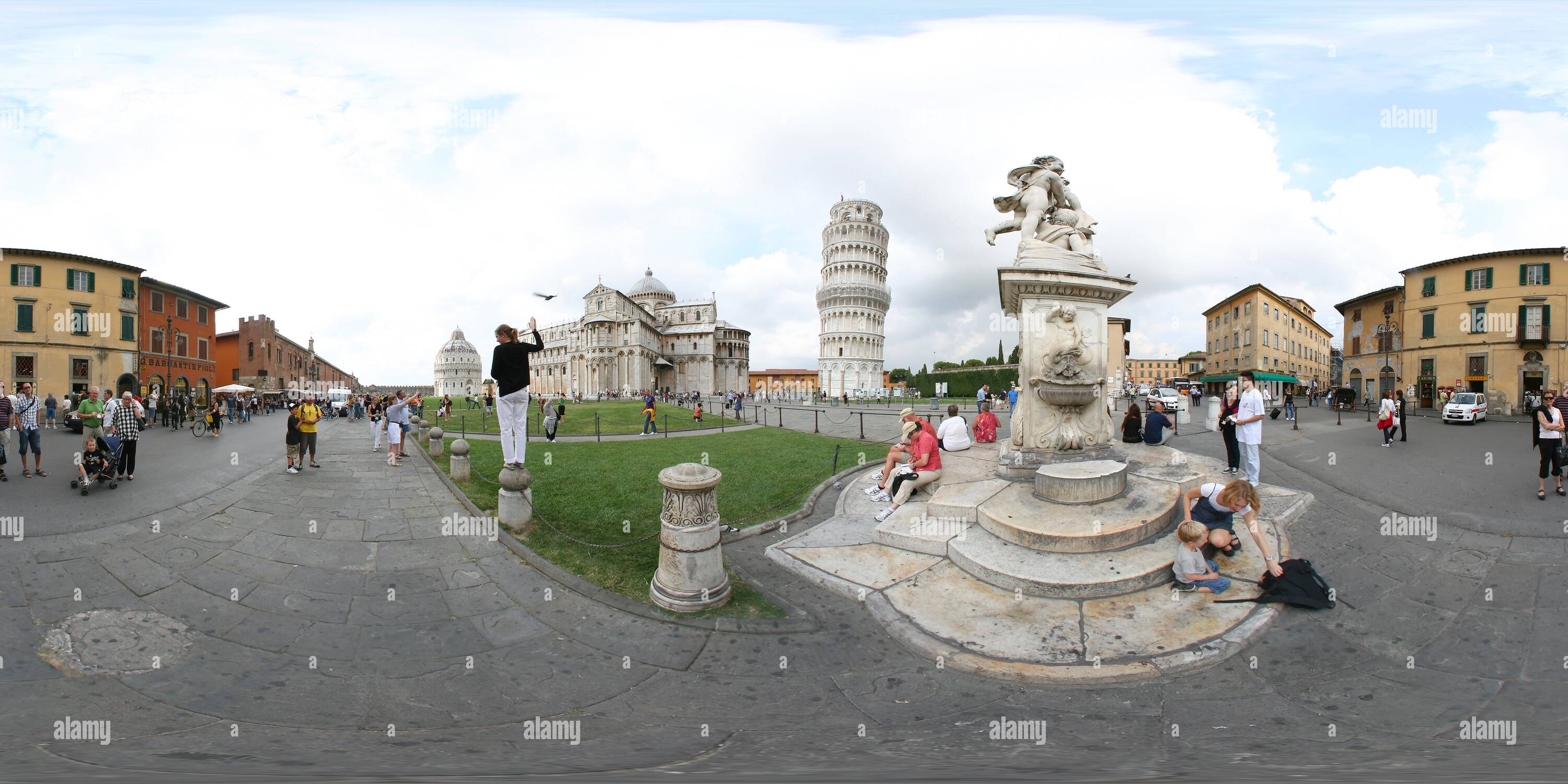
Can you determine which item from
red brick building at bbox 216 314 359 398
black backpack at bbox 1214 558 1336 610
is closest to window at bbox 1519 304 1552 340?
black backpack at bbox 1214 558 1336 610

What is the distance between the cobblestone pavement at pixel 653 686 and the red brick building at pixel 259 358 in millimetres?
52203

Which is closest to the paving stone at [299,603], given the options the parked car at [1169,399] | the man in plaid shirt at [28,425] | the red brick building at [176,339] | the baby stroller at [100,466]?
the baby stroller at [100,466]

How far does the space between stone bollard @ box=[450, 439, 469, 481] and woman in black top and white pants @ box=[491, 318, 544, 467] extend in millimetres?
3309

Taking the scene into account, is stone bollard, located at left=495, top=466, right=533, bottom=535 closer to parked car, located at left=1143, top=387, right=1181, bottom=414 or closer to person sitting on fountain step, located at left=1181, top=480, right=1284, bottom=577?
person sitting on fountain step, located at left=1181, top=480, right=1284, bottom=577

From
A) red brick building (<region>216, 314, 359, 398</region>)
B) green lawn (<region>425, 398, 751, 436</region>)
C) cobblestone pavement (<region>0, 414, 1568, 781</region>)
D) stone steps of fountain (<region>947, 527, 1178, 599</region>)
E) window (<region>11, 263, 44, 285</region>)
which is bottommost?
cobblestone pavement (<region>0, 414, 1568, 781</region>)

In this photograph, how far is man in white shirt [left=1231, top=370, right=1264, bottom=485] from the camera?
7.66m

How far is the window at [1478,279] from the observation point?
29.1 metres

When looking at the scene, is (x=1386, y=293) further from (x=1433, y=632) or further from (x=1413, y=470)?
(x=1433, y=632)

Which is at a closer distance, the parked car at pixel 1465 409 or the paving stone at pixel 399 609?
the paving stone at pixel 399 609

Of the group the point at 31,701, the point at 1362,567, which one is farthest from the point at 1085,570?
the point at 31,701

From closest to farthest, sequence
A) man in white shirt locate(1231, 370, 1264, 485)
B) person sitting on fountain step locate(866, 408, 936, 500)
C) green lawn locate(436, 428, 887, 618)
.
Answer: green lawn locate(436, 428, 887, 618) → man in white shirt locate(1231, 370, 1264, 485) → person sitting on fountain step locate(866, 408, 936, 500)

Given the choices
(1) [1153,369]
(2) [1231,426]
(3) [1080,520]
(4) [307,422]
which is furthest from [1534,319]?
(1) [1153,369]

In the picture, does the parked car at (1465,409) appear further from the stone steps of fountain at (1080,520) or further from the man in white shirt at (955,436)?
the stone steps of fountain at (1080,520)

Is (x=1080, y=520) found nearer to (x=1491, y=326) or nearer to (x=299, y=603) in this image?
(x=299, y=603)
